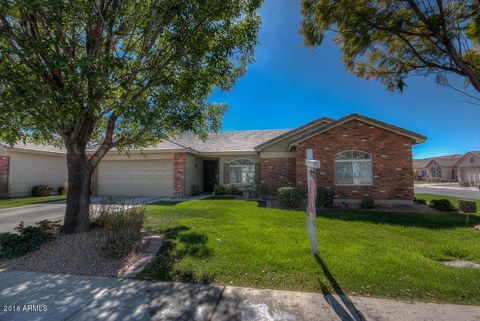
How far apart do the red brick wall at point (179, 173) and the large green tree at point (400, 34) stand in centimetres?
1105

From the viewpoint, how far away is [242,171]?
1752cm

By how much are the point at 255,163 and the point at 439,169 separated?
4917cm

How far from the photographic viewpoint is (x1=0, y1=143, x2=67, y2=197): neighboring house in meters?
15.6

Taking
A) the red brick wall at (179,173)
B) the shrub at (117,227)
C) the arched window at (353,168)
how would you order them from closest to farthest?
the shrub at (117,227) → the arched window at (353,168) → the red brick wall at (179,173)

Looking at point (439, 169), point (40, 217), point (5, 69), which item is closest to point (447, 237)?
point (5, 69)

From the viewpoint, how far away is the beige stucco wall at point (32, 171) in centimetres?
1594

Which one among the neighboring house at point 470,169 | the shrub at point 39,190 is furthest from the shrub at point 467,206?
the neighboring house at point 470,169

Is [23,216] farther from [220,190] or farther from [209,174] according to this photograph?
[209,174]

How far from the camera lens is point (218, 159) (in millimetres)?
18469

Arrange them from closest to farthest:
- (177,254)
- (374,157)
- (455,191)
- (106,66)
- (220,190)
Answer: (106,66), (177,254), (374,157), (220,190), (455,191)

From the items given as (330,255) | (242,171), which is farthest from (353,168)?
(330,255)

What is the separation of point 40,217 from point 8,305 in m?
7.74

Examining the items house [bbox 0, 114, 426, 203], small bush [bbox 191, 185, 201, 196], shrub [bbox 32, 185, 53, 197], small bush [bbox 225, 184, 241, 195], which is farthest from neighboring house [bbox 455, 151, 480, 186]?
shrub [bbox 32, 185, 53, 197]

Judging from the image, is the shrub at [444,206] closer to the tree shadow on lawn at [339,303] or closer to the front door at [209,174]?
the tree shadow on lawn at [339,303]
